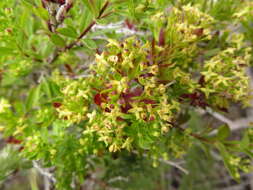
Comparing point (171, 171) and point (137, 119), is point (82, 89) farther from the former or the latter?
point (171, 171)

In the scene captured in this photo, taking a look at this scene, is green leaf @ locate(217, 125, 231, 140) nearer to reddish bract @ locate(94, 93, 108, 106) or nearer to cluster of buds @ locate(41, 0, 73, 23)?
reddish bract @ locate(94, 93, 108, 106)

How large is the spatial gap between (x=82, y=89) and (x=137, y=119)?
36 cm

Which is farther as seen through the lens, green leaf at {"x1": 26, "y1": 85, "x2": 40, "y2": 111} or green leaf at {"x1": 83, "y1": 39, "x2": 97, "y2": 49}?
green leaf at {"x1": 26, "y1": 85, "x2": 40, "y2": 111}

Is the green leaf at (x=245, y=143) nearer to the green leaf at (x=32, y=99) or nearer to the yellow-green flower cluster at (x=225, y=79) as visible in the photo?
the yellow-green flower cluster at (x=225, y=79)

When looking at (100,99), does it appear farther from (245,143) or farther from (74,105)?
(245,143)

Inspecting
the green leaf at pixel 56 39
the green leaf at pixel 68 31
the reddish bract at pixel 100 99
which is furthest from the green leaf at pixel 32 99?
the reddish bract at pixel 100 99

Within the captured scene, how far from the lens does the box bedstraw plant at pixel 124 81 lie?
1.18 metres

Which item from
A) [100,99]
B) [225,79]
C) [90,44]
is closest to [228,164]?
[225,79]

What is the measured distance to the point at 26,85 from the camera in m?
2.60

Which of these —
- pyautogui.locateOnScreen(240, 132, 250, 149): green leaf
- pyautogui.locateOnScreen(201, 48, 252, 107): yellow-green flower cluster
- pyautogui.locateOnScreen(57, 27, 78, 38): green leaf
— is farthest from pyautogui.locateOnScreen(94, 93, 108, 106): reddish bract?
pyautogui.locateOnScreen(240, 132, 250, 149): green leaf

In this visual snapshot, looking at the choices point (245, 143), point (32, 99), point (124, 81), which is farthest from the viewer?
point (32, 99)

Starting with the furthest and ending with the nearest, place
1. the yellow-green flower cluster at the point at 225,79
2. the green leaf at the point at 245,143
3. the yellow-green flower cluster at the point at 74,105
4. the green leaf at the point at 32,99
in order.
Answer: the green leaf at the point at 32,99, the green leaf at the point at 245,143, the yellow-green flower cluster at the point at 225,79, the yellow-green flower cluster at the point at 74,105

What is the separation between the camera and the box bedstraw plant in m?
1.18

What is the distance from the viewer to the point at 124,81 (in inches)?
43.3
